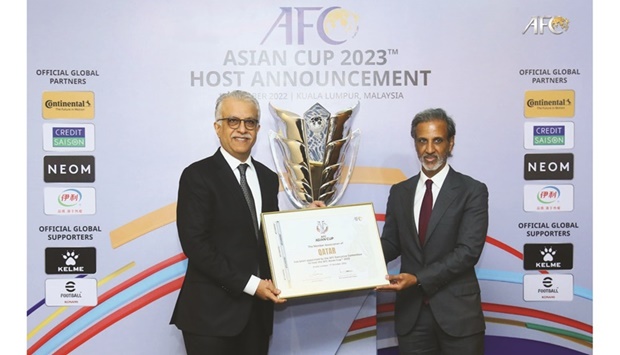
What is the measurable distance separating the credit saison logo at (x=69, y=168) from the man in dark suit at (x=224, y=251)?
84cm

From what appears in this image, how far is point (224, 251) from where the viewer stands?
256 centimetres

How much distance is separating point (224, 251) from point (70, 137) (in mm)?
1255

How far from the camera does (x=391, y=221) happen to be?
9.55 feet

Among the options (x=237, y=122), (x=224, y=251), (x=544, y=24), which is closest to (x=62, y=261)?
(x=224, y=251)

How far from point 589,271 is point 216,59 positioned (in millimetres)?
2484

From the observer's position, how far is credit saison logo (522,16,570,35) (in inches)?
125

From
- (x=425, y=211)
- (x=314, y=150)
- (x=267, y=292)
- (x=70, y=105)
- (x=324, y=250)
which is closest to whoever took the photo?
(x=267, y=292)

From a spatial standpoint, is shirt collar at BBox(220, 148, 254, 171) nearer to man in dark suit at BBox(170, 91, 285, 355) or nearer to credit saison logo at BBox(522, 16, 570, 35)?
man in dark suit at BBox(170, 91, 285, 355)

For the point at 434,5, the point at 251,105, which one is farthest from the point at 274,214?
the point at 434,5

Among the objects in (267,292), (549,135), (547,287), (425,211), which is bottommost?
(547,287)

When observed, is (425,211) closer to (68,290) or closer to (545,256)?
(545,256)

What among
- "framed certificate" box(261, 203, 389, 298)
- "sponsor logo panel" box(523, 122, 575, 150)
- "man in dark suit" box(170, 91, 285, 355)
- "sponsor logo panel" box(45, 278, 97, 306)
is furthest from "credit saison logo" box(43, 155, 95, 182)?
"sponsor logo panel" box(523, 122, 575, 150)
